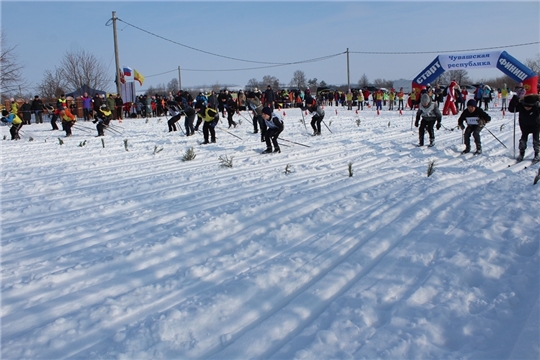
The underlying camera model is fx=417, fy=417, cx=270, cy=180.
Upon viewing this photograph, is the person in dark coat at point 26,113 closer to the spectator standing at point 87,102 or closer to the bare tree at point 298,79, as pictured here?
the spectator standing at point 87,102

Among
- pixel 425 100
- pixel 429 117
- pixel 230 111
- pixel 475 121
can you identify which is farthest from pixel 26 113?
pixel 475 121

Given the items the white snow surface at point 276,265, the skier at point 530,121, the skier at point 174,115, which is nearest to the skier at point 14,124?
the skier at point 174,115

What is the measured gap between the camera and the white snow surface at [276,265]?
3.00 metres

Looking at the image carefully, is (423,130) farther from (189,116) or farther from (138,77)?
(138,77)

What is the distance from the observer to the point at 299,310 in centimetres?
334

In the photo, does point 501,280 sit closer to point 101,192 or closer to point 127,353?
point 127,353

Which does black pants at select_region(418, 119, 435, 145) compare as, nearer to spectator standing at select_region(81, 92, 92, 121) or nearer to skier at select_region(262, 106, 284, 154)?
skier at select_region(262, 106, 284, 154)

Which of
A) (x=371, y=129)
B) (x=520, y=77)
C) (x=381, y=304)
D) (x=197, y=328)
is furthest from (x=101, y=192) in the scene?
(x=520, y=77)

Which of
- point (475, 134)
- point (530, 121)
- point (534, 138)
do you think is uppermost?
point (530, 121)

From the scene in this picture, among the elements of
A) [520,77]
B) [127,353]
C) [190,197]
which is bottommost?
[127,353]

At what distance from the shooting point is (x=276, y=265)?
13.5ft

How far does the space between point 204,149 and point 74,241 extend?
727 cm

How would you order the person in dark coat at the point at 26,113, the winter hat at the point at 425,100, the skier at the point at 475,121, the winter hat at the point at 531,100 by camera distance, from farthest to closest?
the person in dark coat at the point at 26,113 → the winter hat at the point at 425,100 → the skier at the point at 475,121 → the winter hat at the point at 531,100

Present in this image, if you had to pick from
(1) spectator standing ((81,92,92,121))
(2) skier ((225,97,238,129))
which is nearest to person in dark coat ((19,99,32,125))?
(1) spectator standing ((81,92,92,121))
